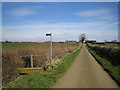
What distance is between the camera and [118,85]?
19.7 feet

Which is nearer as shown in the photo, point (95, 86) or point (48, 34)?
point (95, 86)

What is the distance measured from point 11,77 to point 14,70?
801 mm

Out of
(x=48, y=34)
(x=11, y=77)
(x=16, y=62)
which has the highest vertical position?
(x=48, y=34)

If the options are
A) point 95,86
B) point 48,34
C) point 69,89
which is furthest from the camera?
point 48,34

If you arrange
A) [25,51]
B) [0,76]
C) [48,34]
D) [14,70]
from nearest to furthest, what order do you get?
[0,76] → [14,70] → [48,34] → [25,51]

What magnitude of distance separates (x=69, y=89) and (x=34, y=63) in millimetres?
6243

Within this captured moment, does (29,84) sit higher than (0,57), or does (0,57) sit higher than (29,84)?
(0,57)

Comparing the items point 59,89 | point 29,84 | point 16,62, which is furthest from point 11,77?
point 59,89

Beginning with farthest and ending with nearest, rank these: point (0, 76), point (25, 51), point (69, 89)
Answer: point (25, 51)
point (0, 76)
point (69, 89)

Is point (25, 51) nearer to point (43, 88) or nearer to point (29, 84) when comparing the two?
point (29, 84)

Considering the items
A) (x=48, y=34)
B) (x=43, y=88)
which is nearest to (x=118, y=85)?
(x=43, y=88)

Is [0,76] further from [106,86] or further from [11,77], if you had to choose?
[106,86]

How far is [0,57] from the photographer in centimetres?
962

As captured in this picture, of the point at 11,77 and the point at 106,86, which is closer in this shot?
the point at 106,86
